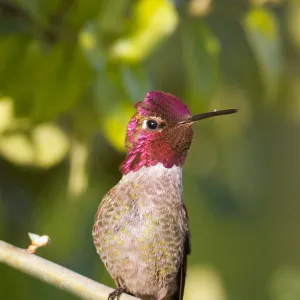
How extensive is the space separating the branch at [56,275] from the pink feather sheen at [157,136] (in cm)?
28

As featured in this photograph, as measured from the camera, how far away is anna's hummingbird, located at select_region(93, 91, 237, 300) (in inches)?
54.5

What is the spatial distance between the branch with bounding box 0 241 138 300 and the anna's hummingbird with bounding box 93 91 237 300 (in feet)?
0.63

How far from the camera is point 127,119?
1.62m

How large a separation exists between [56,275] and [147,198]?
0.29m

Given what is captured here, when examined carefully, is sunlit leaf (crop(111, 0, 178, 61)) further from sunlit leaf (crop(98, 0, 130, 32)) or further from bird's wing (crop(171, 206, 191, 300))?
bird's wing (crop(171, 206, 191, 300))

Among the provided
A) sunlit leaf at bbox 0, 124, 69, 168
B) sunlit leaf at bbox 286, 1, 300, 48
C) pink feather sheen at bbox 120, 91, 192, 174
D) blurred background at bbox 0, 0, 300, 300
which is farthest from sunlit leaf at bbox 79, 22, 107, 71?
sunlit leaf at bbox 286, 1, 300, 48

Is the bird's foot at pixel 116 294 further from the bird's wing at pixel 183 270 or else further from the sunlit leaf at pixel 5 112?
the sunlit leaf at pixel 5 112

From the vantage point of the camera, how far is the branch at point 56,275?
1162mm

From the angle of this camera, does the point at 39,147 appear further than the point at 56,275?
Yes

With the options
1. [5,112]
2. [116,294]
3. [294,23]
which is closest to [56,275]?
[116,294]

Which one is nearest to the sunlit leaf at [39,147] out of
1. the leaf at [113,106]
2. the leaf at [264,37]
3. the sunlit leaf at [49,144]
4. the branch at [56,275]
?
the sunlit leaf at [49,144]

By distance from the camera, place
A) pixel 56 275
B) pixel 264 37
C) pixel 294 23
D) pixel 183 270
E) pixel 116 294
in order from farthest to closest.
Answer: pixel 294 23, pixel 264 37, pixel 183 270, pixel 116 294, pixel 56 275

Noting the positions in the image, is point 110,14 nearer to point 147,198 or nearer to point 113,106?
point 113,106

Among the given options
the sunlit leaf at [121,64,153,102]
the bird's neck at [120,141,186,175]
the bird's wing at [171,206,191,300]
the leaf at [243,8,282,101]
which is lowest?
the bird's wing at [171,206,191,300]
